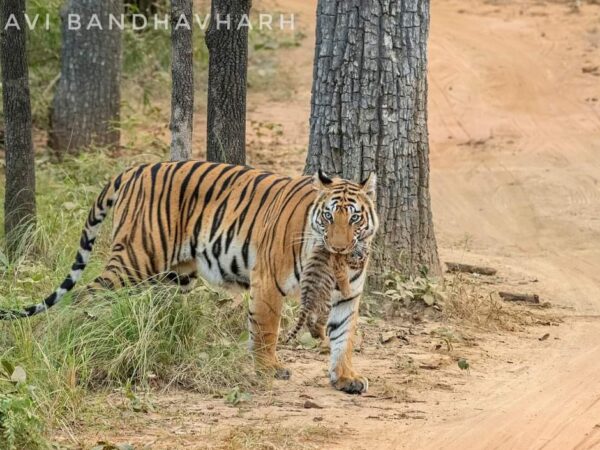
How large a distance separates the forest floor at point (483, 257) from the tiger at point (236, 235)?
0.38 meters

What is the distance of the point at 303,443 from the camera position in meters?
6.16

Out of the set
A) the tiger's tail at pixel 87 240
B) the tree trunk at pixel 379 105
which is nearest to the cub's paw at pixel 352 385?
the tiger's tail at pixel 87 240

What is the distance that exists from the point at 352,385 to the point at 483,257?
14.8ft

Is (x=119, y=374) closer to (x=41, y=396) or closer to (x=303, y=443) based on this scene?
(x=41, y=396)

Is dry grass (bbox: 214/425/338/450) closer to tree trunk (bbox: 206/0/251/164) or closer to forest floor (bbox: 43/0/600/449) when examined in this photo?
forest floor (bbox: 43/0/600/449)

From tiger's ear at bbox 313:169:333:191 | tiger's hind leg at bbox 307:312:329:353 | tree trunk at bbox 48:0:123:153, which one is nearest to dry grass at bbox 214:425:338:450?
tiger's hind leg at bbox 307:312:329:353

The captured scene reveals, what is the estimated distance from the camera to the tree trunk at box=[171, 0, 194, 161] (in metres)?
9.14

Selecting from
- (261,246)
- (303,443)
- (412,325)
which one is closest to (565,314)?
(412,325)

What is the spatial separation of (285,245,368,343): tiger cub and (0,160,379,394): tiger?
2.5 inches

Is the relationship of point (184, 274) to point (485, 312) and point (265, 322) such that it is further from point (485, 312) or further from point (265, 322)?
point (485, 312)

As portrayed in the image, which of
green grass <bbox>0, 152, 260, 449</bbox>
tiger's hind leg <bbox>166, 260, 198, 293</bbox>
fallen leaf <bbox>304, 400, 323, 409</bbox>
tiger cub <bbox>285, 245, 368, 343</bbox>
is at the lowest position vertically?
fallen leaf <bbox>304, 400, 323, 409</bbox>

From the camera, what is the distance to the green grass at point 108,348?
6.25m

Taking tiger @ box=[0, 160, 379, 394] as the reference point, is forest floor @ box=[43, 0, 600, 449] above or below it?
below

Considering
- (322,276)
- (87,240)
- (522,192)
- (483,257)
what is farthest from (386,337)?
(522,192)
